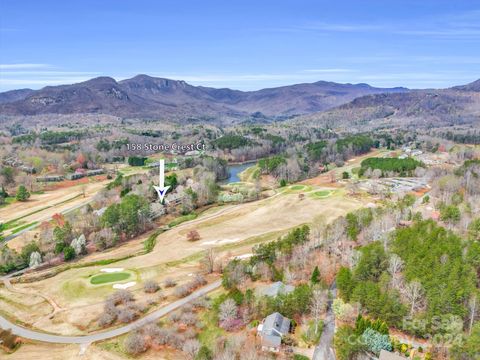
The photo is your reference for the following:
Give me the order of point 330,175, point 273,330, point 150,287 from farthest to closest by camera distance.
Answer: point 330,175 < point 150,287 < point 273,330

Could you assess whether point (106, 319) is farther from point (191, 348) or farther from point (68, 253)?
point (68, 253)

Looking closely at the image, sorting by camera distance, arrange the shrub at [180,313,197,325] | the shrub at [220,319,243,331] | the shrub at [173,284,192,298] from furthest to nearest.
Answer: the shrub at [173,284,192,298]
the shrub at [180,313,197,325]
the shrub at [220,319,243,331]

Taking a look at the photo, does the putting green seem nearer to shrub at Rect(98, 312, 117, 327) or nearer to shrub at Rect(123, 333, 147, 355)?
shrub at Rect(98, 312, 117, 327)

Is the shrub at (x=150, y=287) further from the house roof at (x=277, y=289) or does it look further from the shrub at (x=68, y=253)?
the shrub at (x=68, y=253)

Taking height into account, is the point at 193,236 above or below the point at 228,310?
below

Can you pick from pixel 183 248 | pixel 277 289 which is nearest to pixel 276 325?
pixel 277 289

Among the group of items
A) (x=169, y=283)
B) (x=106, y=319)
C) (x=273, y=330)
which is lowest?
(x=106, y=319)

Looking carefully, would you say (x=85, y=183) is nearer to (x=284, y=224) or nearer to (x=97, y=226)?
(x=97, y=226)

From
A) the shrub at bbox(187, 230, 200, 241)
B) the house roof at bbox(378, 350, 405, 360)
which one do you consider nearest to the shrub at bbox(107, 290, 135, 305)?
the shrub at bbox(187, 230, 200, 241)
